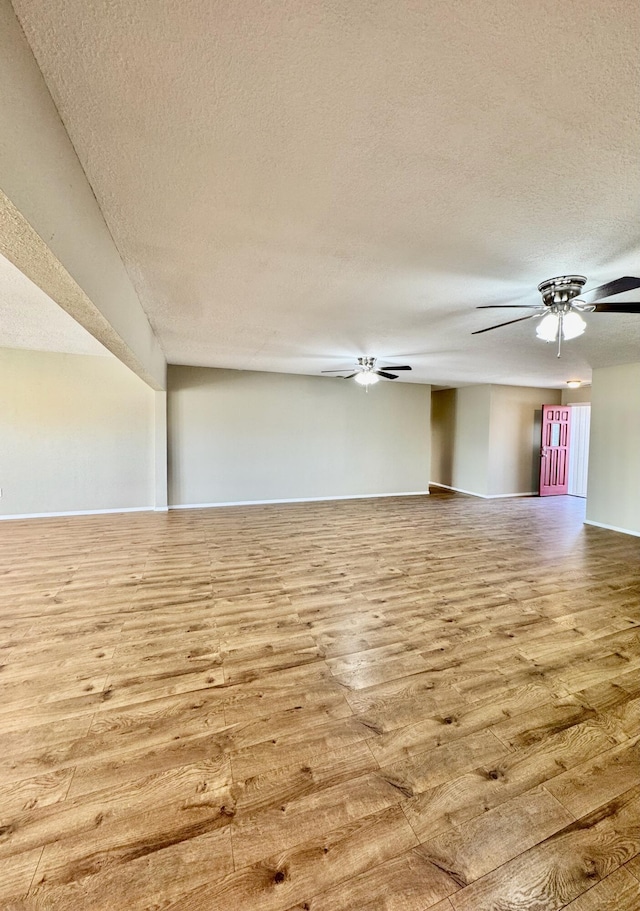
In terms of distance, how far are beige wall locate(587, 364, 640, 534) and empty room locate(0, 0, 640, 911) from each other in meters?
1.72

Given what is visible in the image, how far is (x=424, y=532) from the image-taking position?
502cm

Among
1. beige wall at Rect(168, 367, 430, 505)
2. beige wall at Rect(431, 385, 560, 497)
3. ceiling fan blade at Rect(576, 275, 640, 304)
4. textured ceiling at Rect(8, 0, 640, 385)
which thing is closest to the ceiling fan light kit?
ceiling fan blade at Rect(576, 275, 640, 304)

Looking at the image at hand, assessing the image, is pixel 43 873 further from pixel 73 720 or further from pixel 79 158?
pixel 79 158

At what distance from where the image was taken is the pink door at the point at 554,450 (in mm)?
7879

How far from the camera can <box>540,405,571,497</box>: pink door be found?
25.8 ft

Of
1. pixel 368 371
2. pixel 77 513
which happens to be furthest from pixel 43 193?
pixel 77 513

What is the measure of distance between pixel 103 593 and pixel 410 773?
2.73m

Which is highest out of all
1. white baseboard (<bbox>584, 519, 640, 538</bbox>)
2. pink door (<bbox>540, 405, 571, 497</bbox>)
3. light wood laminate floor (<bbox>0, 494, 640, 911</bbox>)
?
pink door (<bbox>540, 405, 571, 497</bbox>)

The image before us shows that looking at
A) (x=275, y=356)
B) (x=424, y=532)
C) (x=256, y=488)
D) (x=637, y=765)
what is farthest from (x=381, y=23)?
(x=256, y=488)

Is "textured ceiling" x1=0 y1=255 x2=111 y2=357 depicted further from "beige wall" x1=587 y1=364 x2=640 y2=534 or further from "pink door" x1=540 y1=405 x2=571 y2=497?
"pink door" x1=540 y1=405 x2=571 y2=497

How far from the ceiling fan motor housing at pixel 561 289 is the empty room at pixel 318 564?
2 centimetres

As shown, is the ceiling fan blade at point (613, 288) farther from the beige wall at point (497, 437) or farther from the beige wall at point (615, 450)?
the beige wall at point (497, 437)

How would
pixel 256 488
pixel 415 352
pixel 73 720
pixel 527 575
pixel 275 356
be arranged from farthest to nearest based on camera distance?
pixel 256 488 < pixel 275 356 < pixel 415 352 < pixel 527 575 < pixel 73 720

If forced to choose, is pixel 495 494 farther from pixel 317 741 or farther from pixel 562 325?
pixel 317 741
